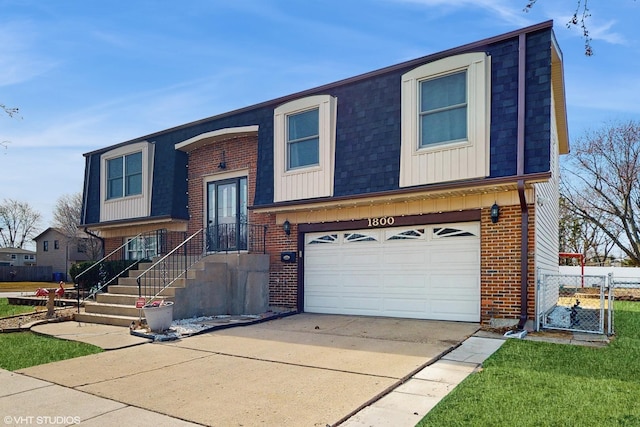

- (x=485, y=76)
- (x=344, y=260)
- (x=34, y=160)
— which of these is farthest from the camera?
(x=34, y=160)

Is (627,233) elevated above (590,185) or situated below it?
below

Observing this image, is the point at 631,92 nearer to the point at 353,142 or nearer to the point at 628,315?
the point at 628,315

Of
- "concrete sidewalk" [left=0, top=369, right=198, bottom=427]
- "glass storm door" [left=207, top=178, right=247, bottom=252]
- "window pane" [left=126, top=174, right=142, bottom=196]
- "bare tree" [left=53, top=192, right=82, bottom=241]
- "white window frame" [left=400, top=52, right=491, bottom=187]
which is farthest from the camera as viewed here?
"bare tree" [left=53, top=192, right=82, bottom=241]

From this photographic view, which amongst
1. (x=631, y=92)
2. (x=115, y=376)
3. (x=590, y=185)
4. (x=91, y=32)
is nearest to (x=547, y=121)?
(x=115, y=376)

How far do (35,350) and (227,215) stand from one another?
6.78 meters

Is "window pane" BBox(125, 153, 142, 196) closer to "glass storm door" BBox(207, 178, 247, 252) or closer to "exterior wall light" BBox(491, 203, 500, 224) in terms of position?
"glass storm door" BBox(207, 178, 247, 252)

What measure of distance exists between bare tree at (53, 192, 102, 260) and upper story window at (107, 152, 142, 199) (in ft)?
95.0

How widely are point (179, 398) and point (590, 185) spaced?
30316mm

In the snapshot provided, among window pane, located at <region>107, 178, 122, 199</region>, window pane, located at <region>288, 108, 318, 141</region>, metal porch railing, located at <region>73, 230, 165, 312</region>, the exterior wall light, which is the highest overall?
window pane, located at <region>288, 108, 318, 141</region>

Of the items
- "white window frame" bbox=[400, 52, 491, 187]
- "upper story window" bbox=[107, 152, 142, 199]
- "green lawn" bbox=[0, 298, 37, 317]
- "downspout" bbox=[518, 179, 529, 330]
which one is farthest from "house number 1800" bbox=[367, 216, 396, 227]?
"green lawn" bbox=[0, 298, 37, 317]

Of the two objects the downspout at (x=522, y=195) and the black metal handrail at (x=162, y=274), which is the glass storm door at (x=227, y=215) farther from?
the downspout at (x=522, y=195)

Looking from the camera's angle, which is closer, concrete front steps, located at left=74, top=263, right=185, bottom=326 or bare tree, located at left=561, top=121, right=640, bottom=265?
concrete front steps, located at left=74, top=263, right=185, bottom=326

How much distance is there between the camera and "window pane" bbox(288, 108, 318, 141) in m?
11.4

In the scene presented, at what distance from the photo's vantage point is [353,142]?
1063 centimetres
